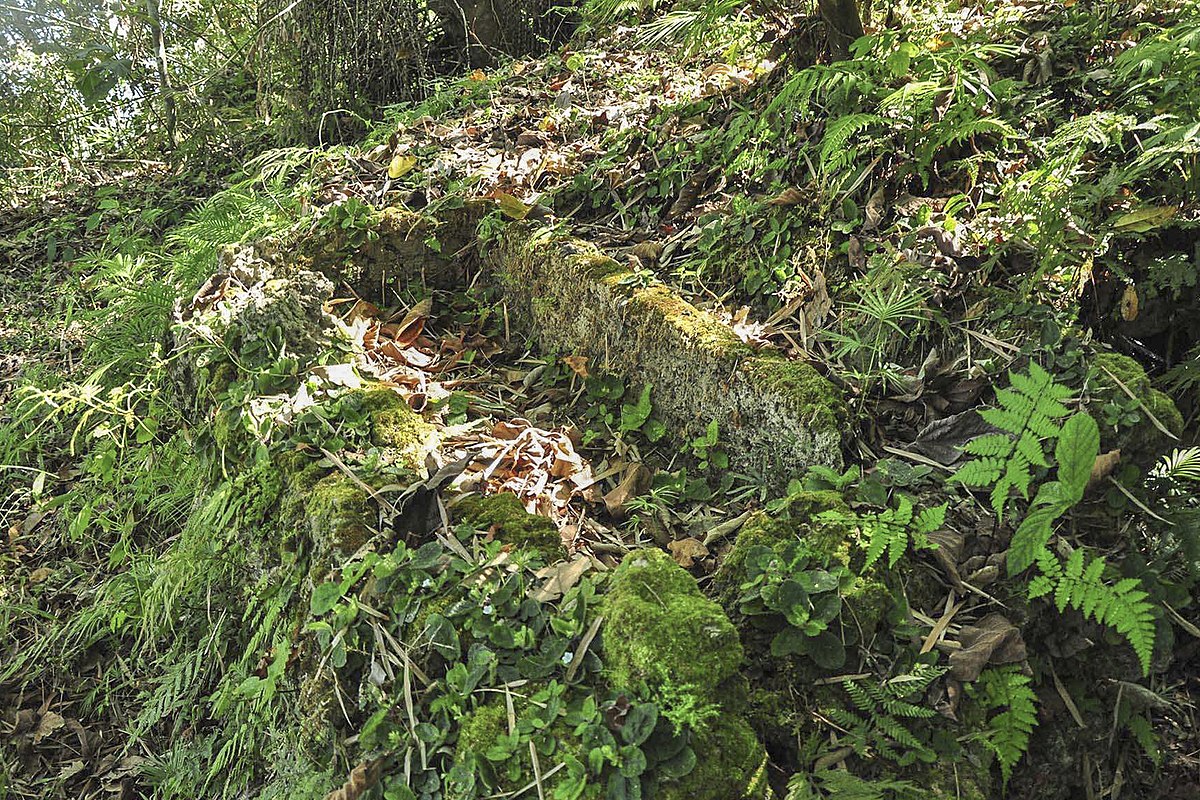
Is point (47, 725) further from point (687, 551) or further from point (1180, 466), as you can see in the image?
point (1180, 466)

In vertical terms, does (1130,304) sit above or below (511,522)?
above

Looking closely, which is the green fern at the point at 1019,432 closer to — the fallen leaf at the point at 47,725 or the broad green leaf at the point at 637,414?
the broad green leaf at the point at 637,414

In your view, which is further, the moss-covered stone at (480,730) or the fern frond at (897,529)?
the fern frond at (897,529)

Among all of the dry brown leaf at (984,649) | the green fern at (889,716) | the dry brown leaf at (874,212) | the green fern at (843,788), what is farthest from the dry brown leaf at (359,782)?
the dry brown leaf at (874,212)

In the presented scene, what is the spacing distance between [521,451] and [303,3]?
3966mm

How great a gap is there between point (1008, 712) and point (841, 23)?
263cm

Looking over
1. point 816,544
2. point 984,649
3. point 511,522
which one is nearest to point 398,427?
point 511,522

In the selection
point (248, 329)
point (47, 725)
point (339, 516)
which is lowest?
point (47, 725)

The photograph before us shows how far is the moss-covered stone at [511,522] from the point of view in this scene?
6.97 ft

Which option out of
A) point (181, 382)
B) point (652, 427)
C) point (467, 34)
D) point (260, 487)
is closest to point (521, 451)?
point (652, 427)

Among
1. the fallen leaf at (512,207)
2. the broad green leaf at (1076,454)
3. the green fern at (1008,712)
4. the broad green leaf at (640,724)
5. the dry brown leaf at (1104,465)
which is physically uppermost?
the fallen leaf at (512,207)

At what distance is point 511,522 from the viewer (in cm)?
219

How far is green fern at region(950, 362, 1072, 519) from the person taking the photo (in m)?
1.81

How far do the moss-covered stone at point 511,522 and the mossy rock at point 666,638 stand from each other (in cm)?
33
